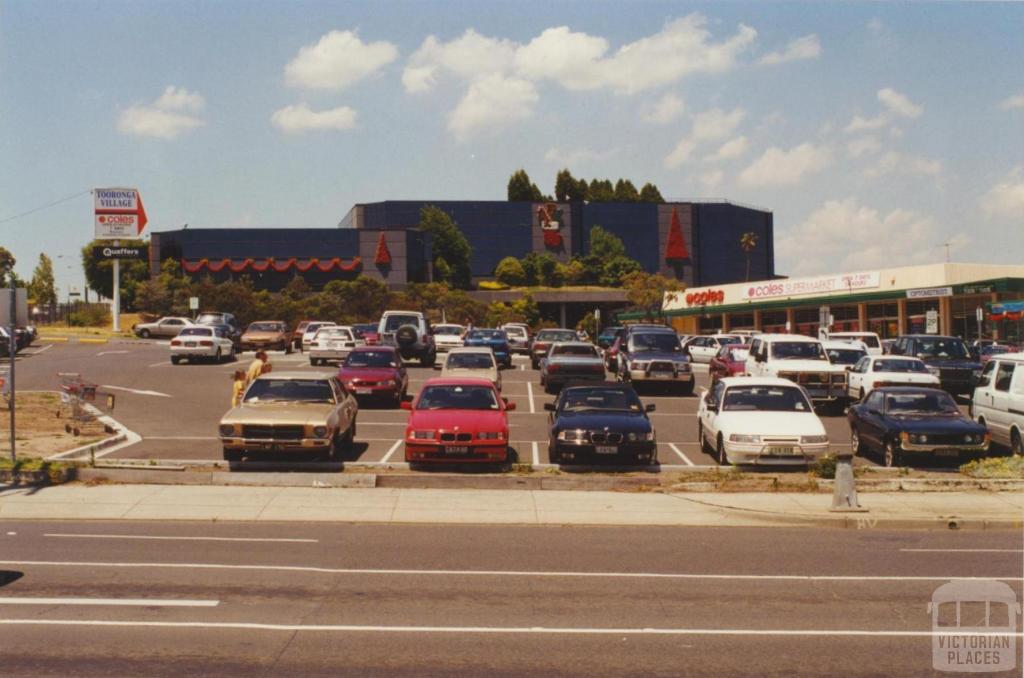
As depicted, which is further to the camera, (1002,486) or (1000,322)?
(1000,322)

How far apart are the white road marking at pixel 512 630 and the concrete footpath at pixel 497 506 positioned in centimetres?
556

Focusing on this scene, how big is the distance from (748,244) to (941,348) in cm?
9641

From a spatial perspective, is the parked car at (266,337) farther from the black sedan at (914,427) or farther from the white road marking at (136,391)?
the black sedan at (914,427)

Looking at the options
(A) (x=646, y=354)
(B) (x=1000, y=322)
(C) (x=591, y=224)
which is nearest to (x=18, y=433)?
(A) (x=646, y=354)

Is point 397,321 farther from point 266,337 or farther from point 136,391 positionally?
point 136,391

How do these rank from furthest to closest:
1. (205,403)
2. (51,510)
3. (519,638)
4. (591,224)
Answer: (591,224), (205,403), (51,510), (519,638)

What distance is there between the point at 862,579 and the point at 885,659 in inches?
117

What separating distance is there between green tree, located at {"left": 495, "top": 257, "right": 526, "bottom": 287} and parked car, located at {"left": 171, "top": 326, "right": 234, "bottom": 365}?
3044 inches

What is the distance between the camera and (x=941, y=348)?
30.5 metres

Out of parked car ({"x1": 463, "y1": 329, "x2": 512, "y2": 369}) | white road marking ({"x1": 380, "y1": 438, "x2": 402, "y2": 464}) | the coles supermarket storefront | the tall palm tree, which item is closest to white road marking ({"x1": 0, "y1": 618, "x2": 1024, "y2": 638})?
white road marking ({"x1": 380, "y1": 438, "x2": 402, "y2": 464})

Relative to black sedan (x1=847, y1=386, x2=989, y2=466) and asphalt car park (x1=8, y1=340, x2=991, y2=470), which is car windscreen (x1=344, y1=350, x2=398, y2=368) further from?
black sedan (x1=847, y1=386, x2=989, y2=466)

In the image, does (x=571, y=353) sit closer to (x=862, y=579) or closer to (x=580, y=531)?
(x=580, y=531)

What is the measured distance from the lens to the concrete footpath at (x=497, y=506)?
551 inches

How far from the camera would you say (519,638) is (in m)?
A: 8.06
